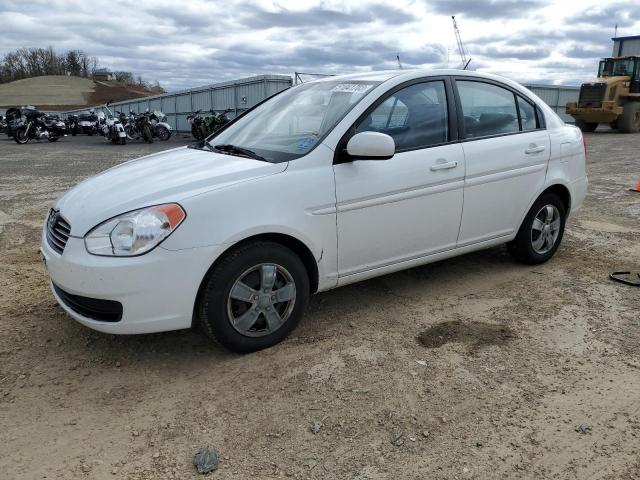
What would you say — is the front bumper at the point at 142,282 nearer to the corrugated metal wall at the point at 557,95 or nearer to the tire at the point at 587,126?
the tire at the point at 587,126

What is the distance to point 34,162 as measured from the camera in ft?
46.8

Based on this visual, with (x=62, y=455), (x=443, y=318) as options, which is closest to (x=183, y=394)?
(x=62, y=455)

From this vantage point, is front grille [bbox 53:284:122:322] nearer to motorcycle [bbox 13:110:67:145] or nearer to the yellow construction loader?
motorcycle [bbox 13:110:67:145]

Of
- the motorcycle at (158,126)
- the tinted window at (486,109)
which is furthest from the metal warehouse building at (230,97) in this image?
the tinted window at (486,109)

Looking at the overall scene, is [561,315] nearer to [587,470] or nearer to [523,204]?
[523,204]

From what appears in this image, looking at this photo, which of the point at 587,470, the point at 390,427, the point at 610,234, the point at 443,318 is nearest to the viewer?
the point at 587,470

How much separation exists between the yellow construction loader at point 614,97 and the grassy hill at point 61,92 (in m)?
59.7

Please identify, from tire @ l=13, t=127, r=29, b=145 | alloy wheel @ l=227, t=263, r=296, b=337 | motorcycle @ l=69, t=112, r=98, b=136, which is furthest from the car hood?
motorcycle @ l=69, t=112, r=98, b=136

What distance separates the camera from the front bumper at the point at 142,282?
114 inches

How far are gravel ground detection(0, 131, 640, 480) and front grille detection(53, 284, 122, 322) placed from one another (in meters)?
0.36

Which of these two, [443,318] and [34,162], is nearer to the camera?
[443,318]

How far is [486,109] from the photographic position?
441 centimetres

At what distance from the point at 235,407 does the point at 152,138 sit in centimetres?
2031

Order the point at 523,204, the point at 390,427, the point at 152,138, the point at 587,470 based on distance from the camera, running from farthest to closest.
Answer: the point at 152,138 < the point at 523,204 < the point at 390,427 < the point at 587,470
